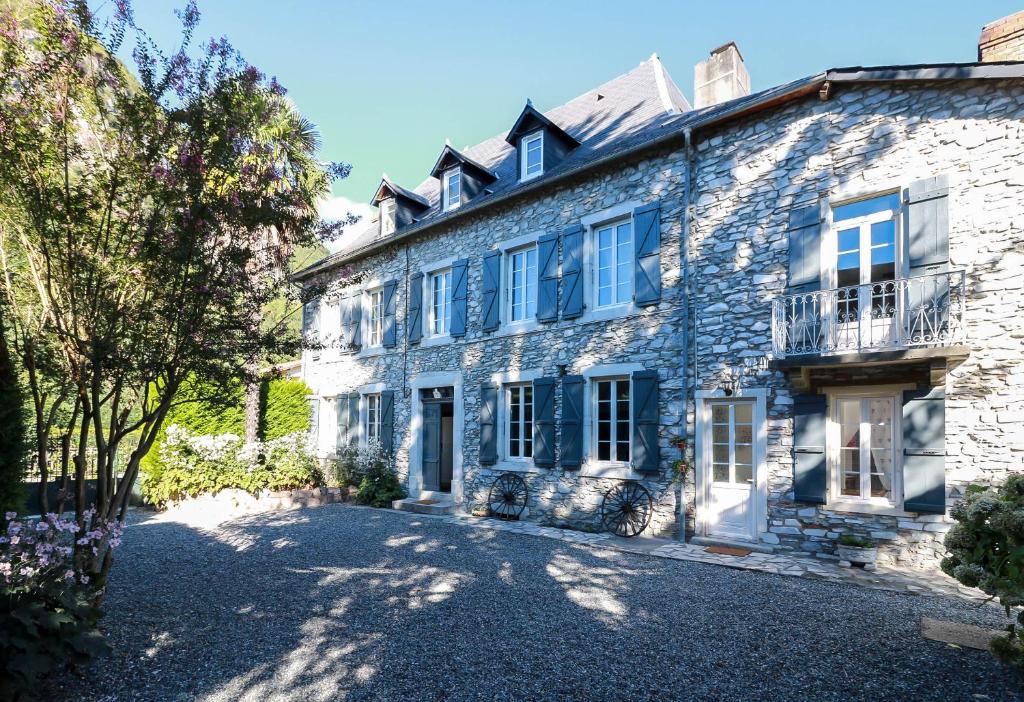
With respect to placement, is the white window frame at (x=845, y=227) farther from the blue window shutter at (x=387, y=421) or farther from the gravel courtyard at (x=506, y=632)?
the blue window shutter at (x=387, y=421)

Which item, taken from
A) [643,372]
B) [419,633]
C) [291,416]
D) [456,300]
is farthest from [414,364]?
[419,633]

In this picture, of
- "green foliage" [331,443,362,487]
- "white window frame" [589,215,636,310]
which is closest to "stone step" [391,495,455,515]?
"green foliage" [331,443,362,487]

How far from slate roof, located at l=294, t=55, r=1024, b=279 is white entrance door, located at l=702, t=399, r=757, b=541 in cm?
384

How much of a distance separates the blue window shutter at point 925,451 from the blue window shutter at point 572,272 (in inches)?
179

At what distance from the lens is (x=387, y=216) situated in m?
14.0

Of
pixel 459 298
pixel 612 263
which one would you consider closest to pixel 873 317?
pixel 612 263

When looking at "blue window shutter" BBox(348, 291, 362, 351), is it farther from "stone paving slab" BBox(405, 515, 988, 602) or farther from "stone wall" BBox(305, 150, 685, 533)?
"stone paving slab" BBox(405, 515, 988, 602)

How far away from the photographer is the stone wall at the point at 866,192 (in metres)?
6.09

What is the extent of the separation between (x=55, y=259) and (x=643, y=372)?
667 centimetres

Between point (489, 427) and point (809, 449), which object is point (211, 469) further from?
point (809, 449)

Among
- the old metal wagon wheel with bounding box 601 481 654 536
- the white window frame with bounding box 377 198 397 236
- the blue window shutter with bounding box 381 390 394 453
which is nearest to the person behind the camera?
the old metal wagon wheel with bounding box 601 481 654 536

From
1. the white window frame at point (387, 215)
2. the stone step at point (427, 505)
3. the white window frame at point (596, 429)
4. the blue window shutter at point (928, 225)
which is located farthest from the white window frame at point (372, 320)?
the blue window shutter at point (928, 225)

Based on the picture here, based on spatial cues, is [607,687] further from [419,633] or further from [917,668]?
[917,668]

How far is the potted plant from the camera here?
650 centimetres
